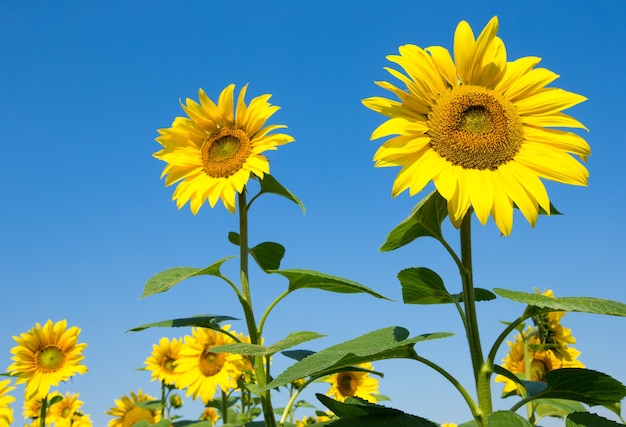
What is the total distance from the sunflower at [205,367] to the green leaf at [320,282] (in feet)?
7.54

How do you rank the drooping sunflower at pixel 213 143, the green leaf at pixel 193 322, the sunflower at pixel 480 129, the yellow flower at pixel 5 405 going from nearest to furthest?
1. the sunflower at pixel 480 129
2. the green leaf at pixel 193 322
3. the drooping sunflower at pixel 213 143
4. the yellow flower at pixel 5 405

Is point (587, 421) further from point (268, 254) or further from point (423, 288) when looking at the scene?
point (268, 254)

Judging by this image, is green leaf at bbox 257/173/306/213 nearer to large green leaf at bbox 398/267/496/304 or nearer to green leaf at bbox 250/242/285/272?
green leaf at bbox 250/242/285/272

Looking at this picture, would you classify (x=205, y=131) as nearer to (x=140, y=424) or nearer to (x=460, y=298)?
(x=460, y=298)

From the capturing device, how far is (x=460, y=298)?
228 centimetres

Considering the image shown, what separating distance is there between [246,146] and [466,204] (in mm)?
1790

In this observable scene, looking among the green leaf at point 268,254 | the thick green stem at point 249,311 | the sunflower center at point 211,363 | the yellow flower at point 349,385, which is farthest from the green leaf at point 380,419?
the yellow flower at point 349,385

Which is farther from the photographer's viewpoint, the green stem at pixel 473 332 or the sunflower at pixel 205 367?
the sunflower at pixel 205 367

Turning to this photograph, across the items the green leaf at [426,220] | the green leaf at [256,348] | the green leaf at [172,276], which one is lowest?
the green leaf at [256,348]

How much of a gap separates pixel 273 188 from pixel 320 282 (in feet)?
2.39

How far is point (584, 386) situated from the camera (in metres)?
2.12

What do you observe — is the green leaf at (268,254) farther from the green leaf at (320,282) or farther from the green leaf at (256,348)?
the green leaf at (256,348)

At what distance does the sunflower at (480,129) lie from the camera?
2.17 m

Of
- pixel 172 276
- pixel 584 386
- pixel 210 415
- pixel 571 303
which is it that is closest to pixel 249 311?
pixel 172 276
